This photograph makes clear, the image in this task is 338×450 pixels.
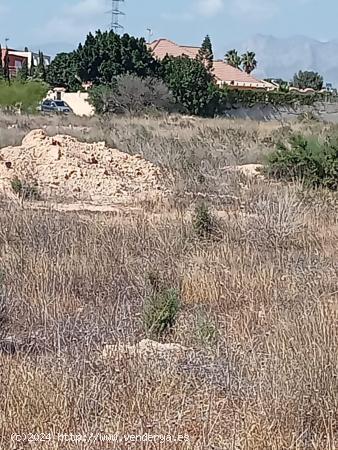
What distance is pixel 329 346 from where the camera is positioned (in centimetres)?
469

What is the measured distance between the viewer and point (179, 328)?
587 centimetres

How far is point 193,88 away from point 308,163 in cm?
3535

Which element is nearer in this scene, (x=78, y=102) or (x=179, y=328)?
(x=179, y=328)

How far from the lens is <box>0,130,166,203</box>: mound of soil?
1681cm

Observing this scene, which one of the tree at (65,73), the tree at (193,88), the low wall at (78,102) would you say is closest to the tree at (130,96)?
the low wall at (78,102)

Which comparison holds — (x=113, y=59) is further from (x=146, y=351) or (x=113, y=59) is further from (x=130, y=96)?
(x=146, y=351)

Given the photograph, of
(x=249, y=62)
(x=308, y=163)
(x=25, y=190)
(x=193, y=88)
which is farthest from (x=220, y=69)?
(x=25, y=190)

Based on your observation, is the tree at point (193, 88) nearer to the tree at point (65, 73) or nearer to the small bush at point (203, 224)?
the tree at point (65, 73)

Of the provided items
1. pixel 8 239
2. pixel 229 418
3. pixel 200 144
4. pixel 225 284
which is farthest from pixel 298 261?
pixel 200 144

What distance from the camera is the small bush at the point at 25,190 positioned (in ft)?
48.9

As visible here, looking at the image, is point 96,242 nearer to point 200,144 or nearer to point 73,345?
point 73,345

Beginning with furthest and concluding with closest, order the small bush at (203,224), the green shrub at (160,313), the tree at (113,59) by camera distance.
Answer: the tree at (113,59) → the small bush at (203,224) → the green shrub at (160,313)

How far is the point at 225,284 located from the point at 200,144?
16.7 meters

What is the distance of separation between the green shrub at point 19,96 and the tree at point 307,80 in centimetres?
5770
